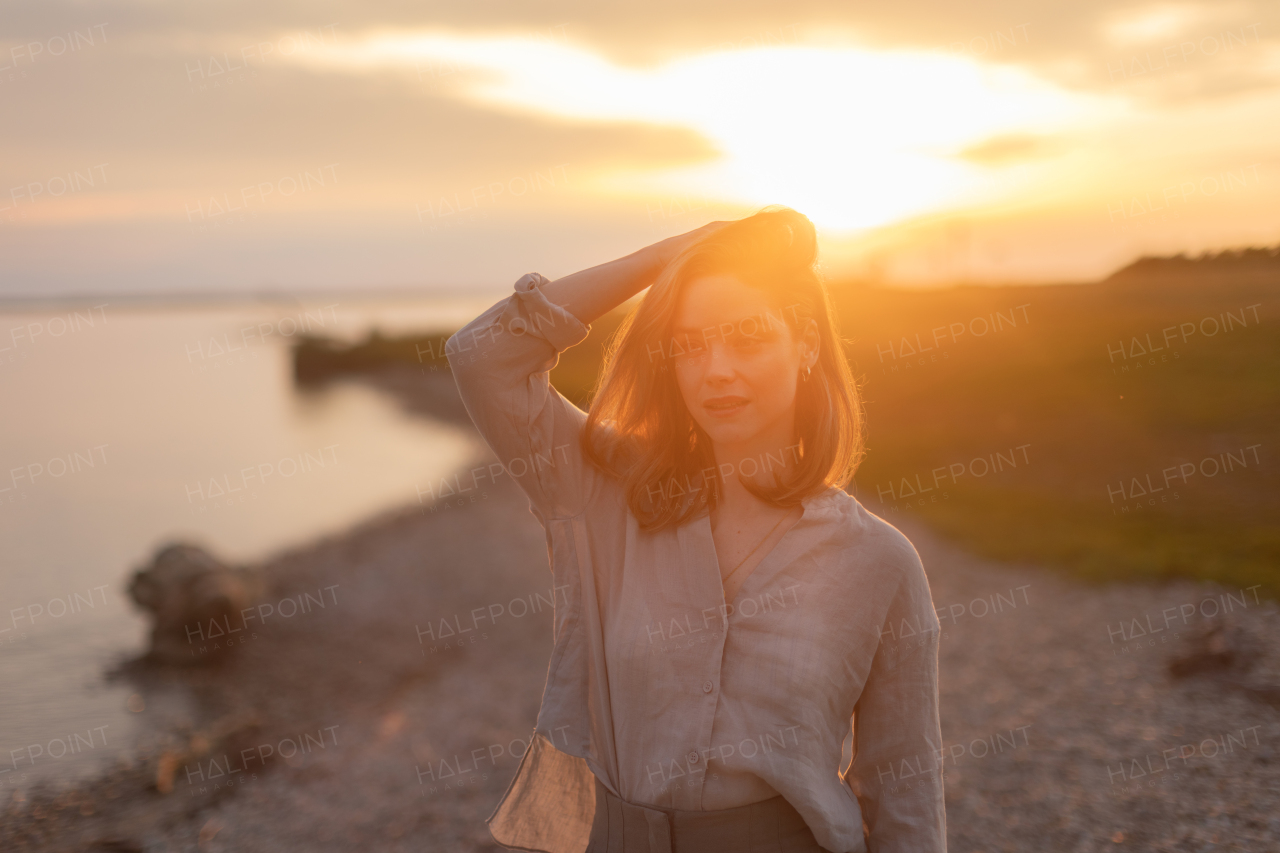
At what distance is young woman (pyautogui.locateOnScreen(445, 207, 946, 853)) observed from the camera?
7.15ft

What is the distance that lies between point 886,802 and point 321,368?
311ft

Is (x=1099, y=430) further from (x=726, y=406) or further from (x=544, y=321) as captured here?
(x=544, y=321)

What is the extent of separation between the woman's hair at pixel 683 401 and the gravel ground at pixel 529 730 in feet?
22.9

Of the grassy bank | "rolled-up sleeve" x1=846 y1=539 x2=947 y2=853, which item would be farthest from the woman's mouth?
the grassy bank

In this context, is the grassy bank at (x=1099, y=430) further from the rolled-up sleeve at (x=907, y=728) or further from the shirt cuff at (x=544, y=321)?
the rolled-up sleeve at (x=907, y=728)

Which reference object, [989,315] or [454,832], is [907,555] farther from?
[989,315]

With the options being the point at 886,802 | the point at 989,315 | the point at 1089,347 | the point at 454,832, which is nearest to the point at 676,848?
the point at 886,802

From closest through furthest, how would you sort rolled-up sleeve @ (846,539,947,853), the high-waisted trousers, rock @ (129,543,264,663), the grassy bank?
1. the high-waisted trousers
2. rolled-up sleeve @ (846,539,947,853)
3. rock @ (129,543,264,663)
4. the grassy bank

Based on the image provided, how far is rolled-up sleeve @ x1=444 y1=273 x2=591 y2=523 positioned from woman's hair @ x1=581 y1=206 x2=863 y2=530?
142 mm

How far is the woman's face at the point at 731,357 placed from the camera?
2289mm

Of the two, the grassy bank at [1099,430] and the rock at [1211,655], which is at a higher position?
the grassy bank at [1099,430]

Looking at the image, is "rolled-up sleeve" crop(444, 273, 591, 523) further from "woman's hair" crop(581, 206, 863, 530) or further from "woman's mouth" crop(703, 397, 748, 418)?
"woman's mouth" crop(703, 397, 748, 418)

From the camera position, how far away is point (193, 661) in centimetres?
1291

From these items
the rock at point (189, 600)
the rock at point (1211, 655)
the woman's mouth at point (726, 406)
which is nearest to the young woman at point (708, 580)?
the woman's mouth at point (726, 406)
